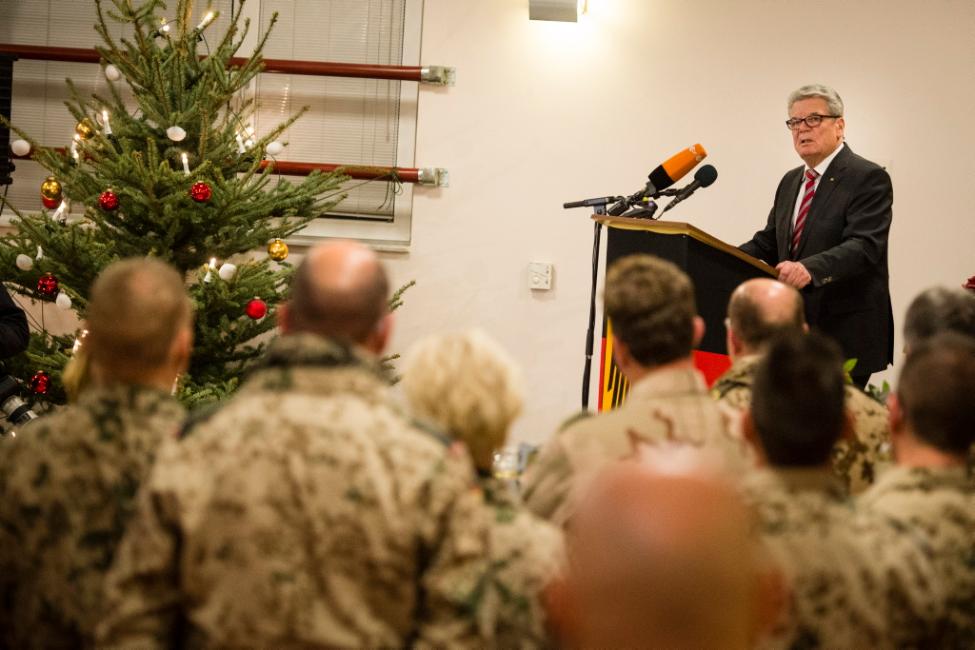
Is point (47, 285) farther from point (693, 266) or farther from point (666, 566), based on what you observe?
point (666, 566)

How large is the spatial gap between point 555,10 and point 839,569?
174 inches

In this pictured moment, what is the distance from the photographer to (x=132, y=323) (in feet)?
6.15

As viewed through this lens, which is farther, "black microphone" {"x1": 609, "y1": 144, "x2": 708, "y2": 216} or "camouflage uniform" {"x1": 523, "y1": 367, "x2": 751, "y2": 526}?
"black microphone" {"x1": 609, "y1": 144, "x2": 708, "y2": 216}

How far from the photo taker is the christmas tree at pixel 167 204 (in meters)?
4.53

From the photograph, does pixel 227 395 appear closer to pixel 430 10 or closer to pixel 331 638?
pixel 430 10

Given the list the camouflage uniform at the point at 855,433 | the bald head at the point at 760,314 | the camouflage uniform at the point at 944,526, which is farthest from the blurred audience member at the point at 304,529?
the bald head at the point at 760,314

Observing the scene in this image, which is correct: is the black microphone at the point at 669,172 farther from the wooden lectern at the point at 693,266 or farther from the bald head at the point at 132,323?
the bald head at the point at 132,323

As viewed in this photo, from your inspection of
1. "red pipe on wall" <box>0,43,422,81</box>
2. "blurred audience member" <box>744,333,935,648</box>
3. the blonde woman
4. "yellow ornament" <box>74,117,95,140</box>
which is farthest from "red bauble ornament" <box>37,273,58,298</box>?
"blurred audience member" <box>744,333,935,648</box>

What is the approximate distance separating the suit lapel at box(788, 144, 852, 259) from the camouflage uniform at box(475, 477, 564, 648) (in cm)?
291

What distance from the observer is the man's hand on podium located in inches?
154

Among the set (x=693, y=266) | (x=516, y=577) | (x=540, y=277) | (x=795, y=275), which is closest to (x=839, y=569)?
(x=516, y=577)

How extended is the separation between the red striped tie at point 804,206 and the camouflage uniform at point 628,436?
234 cm

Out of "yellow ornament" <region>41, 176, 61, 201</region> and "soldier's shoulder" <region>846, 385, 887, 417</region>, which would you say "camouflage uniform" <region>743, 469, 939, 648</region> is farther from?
"yellow ornament" <region>41, 176, 61, 201</region>

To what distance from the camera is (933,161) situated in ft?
18.9
